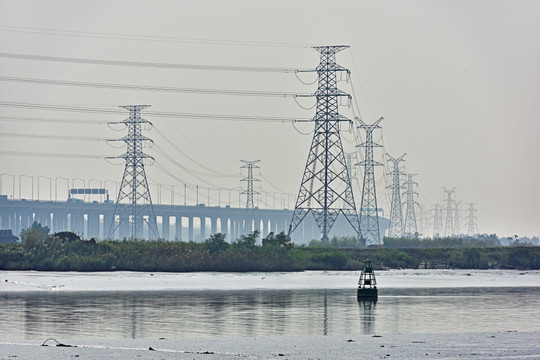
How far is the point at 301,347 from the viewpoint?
1411 inches

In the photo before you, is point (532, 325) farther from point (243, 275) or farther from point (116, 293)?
point (243, 275)

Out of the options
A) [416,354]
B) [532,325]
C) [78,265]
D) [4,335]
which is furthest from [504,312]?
[78,265]

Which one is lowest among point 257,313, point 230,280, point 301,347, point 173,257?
point 301,347

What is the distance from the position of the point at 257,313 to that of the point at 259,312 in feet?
1.97

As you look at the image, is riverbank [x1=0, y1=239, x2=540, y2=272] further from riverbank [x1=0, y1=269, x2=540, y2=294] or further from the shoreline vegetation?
riverbank [x1=0, y1=269, x2=540, y2=294]

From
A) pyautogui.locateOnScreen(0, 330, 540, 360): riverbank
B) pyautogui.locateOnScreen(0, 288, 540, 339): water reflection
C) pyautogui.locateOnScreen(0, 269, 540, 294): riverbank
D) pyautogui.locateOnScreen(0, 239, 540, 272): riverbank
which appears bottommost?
pyautogui.locateOnScreen(0, 330, 540, 360): riverbank

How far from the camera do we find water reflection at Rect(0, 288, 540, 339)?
41.8 metres

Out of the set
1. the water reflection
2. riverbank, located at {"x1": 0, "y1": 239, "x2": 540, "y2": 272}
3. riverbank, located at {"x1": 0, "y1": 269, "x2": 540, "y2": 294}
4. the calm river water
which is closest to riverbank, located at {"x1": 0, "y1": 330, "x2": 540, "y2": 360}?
the calm river water

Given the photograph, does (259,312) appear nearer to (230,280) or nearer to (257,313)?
A: (257,313)

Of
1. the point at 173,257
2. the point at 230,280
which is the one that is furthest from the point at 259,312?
the point at 173,257

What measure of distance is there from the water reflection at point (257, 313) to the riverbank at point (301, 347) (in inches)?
90.6

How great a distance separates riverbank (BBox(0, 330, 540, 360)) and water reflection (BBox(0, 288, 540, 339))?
2301mm

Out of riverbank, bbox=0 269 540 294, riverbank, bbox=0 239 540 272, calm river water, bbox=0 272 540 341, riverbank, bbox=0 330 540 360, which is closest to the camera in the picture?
riverbank, bbox=0 330 540 360

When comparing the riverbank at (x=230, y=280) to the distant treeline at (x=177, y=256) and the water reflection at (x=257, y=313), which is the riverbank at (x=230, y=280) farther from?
the water reflection at (x=257, y=313)
